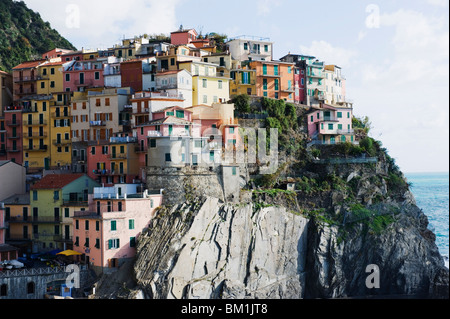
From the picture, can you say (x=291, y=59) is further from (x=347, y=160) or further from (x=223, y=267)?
(x=223, y=267)

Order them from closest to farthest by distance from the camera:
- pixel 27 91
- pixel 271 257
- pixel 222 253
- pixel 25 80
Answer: pixel 222 253 → pixel 271 257 → pixel 27 91 → pixel 25 80

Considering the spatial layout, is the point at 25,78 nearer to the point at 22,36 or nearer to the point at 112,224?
the point at 22,36

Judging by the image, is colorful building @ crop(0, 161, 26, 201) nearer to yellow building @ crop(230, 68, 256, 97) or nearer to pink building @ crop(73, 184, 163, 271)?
pink building @ crop(73, 184, 163, 271)

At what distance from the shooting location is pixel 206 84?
219 feet

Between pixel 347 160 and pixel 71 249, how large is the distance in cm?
2880

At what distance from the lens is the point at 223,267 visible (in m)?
54.2

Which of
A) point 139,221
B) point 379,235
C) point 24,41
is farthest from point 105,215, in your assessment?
point 24,41

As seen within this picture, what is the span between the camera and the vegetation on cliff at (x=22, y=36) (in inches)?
3664

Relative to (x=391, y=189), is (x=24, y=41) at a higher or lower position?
higher

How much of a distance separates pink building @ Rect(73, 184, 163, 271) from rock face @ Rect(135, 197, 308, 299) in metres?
1.10

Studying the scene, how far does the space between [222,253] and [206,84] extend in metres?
19.7

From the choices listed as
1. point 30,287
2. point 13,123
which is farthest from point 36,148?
point 30,287

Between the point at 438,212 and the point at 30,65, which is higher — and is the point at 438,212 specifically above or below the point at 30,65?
below

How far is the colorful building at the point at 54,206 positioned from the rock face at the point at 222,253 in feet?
28.1
